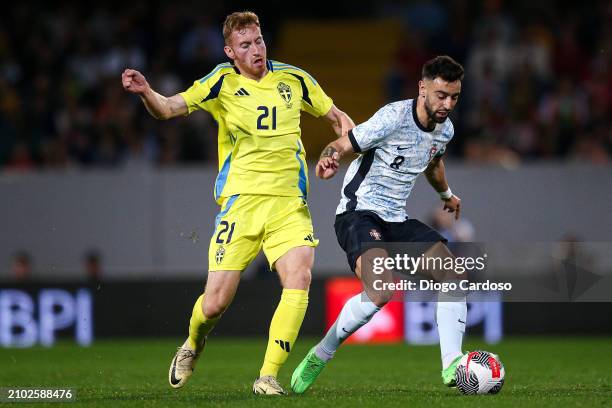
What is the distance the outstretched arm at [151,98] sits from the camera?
7742mm

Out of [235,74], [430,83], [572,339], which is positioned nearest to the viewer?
[430,83]

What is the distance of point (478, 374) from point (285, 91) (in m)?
2.29

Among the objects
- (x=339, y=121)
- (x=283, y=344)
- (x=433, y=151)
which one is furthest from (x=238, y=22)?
(x=283, y=344)

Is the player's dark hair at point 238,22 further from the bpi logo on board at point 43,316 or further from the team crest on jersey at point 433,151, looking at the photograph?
the bpi logo on board at point 43,316

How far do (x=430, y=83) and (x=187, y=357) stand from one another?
8.08ft

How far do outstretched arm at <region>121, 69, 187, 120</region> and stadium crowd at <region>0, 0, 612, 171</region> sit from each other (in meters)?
8.56

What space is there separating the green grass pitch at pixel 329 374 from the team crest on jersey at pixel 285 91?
193 centimetres

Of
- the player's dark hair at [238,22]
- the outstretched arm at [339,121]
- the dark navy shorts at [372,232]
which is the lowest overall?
the dark navy shorts at [372,232]

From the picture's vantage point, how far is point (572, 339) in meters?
14.9

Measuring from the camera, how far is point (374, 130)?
779 cm

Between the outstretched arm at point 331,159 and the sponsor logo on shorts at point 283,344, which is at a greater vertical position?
the outstretched arm at point 331,159

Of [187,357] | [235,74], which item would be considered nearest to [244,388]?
[187,357]

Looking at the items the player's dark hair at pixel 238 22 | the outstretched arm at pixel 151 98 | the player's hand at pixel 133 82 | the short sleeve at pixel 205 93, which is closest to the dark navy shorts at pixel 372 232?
the short sleeve at pixel 205 93

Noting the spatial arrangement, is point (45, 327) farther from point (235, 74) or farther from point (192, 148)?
point (235, 74)
